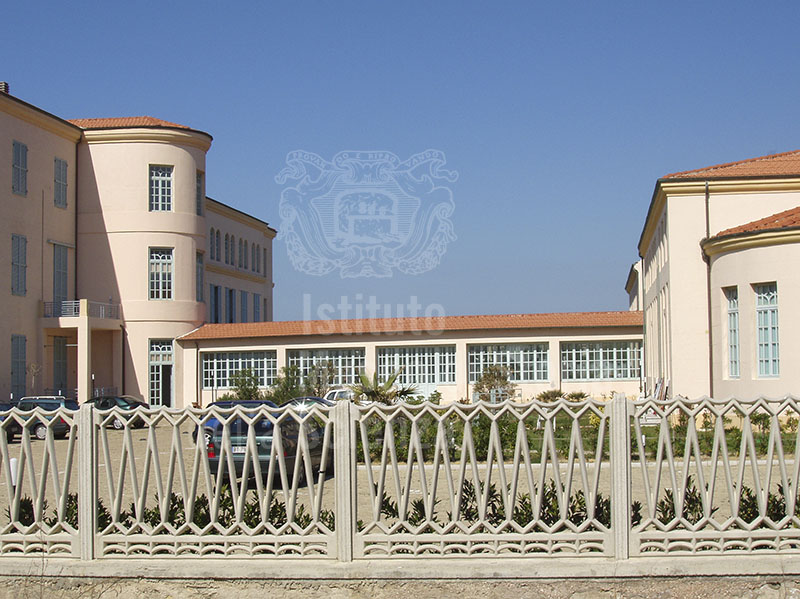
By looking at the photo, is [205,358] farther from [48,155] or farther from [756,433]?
[756,433]

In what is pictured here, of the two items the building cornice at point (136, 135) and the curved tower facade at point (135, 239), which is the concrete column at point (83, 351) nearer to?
the curved tower facade at point (135, 239)

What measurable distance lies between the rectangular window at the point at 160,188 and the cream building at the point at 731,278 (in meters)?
Answer: 21.5

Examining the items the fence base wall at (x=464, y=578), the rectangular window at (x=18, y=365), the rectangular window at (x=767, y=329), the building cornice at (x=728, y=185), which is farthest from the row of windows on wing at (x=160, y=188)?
the fence base wall at (x=464, y=578)

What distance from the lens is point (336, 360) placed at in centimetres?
3872

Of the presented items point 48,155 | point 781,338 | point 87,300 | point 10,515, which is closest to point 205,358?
point 87,300

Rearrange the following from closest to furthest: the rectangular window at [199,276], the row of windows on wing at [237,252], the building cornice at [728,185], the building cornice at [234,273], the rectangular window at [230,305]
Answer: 1. the building cornice at [728,185]
2. the rectangular window at [199,276]
3. the building cornice at [234,273]
4. the row of windows on wing at [237,252]
5. the rectangular window at [230,305]

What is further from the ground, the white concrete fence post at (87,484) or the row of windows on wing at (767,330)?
the row of windows on wing at (767,330)

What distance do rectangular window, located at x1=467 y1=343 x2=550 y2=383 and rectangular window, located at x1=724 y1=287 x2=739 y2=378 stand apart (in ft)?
40.3

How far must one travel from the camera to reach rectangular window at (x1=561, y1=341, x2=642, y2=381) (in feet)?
120

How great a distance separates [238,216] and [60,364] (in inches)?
653

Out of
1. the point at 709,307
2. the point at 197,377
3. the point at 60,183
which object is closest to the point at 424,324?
the point at 197,377

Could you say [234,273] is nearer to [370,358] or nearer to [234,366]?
[234,366]

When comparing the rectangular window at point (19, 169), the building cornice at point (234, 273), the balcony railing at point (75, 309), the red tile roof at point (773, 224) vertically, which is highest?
the rectangular window at point (19, 169)

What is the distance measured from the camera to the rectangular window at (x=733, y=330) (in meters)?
24.3
